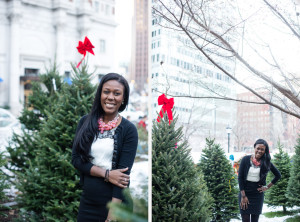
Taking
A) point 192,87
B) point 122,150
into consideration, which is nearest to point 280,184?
point 192,87

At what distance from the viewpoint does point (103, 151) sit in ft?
6.70

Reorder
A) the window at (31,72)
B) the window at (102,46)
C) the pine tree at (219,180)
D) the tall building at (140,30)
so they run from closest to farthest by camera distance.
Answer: the pine tree at (219,180), the tall building at (140,30), the window at (31,72), the window at (102,46)

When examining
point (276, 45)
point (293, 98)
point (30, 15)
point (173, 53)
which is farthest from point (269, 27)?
point (30, 15)

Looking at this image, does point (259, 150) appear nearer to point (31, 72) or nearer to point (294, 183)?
point (294, 183)

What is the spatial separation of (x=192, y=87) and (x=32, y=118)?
3.17 metres

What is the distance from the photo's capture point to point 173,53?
2.74m

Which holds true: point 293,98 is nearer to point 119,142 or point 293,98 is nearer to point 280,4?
point 280,4

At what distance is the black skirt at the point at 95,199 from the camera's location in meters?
2.03

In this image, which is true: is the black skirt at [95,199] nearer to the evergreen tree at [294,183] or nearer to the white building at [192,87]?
the white building at [192,87]

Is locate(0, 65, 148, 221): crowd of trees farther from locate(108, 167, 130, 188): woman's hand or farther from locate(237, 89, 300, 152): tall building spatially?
locate(237, 89, 300, 152): tall building

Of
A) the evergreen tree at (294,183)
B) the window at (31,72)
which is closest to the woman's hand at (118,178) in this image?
the evergreen tree at (294,183)

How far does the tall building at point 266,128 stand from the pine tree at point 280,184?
0.21ft

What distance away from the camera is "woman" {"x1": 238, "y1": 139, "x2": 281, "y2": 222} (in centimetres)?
250

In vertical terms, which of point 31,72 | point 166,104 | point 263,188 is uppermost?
point 31,72
